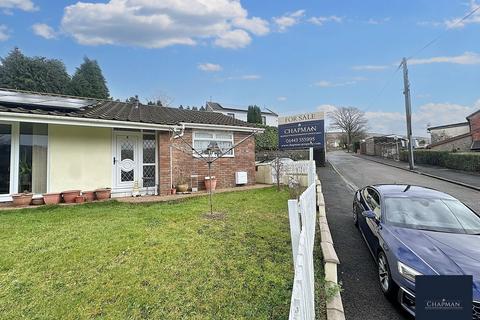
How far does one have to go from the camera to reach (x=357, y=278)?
427 centimetres

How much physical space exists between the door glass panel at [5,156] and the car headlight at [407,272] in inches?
406

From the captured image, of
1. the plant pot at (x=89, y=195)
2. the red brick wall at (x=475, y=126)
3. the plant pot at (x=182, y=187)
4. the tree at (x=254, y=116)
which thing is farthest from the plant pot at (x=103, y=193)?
the tree at (x=254, y=116)

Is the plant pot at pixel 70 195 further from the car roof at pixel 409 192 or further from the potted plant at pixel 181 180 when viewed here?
the car roof at pixel 409 192

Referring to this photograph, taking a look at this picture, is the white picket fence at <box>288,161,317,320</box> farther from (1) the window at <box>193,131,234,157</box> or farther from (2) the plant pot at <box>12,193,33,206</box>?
(1) the window at <box>193,131,234,157</box>

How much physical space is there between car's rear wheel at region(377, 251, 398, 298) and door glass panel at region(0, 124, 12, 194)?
399 inches

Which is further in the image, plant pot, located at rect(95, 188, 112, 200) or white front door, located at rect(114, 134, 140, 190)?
white front door, located at rect(114, 134, 140, 190)

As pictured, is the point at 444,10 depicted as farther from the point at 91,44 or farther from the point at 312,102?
the point at 91,44

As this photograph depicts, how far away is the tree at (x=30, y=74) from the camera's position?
29938 mm

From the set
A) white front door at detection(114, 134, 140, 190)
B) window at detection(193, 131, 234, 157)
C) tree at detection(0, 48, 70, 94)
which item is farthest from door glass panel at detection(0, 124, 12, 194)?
tree at detection(0, 48, 70, 94)

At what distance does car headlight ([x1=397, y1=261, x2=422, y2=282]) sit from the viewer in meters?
3.16

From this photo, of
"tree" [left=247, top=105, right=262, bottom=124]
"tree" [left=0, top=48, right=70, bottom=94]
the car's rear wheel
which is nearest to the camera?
the car's rear wheel

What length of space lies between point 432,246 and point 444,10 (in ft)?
49.9

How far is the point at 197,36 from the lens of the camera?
18.2m

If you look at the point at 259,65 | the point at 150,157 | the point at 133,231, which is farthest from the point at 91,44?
the point at 133,231
